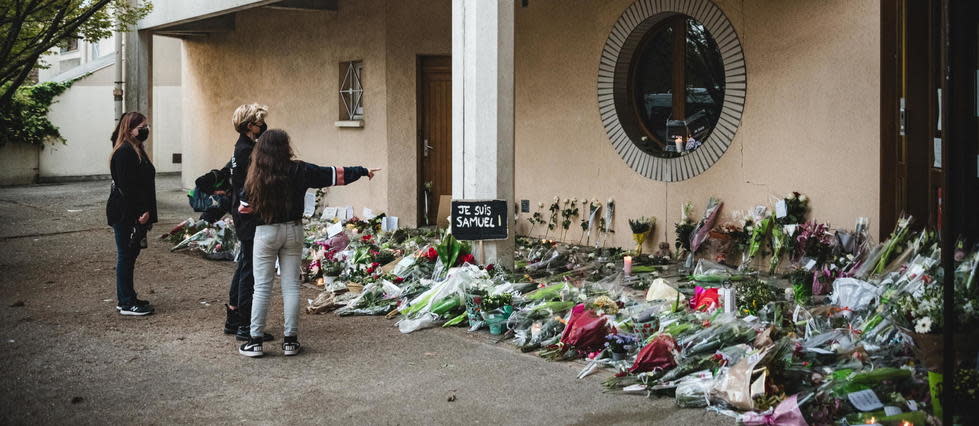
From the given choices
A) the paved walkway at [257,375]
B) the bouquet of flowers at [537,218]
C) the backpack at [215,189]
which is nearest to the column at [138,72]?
the bouquet of flowers at [537,218]

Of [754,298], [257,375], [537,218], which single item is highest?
[537,218]

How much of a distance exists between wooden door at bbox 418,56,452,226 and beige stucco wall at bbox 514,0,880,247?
1590 millimetres

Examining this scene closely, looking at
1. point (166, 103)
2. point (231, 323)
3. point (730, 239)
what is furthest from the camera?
point (166, 103)

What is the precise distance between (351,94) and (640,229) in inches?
220

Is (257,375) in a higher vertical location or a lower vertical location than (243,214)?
lower

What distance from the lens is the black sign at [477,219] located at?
8359mm

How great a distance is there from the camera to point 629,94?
11.1 metres

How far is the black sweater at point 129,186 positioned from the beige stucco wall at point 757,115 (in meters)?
5.18

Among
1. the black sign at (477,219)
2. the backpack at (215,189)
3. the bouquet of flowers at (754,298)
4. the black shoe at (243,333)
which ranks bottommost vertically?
the black shoe at (243,333)

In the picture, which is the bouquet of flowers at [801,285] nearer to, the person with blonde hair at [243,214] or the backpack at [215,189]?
the person with blonde hair at [243,214]

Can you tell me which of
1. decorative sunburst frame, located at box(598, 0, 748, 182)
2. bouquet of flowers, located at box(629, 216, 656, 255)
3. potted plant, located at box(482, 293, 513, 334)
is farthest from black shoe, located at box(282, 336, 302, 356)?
decorative sunburst frame, located at box(598, 0, 748, 182)

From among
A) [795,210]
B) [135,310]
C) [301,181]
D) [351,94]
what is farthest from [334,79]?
[301,181]

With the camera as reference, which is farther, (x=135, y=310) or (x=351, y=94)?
(x=351, y=94)

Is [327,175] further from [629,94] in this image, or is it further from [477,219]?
[629,94]
